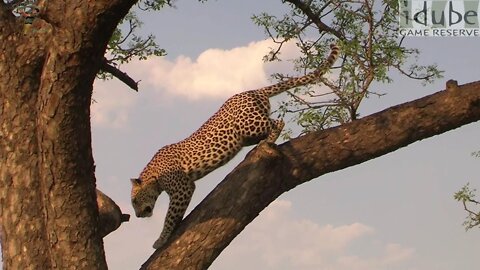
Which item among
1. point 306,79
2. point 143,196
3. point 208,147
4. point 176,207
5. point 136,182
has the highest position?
point 306,79

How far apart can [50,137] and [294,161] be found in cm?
221

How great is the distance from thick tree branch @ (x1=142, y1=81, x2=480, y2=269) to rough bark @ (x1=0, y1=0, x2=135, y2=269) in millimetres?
903

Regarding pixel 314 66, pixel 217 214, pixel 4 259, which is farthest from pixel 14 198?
pixel 314 66

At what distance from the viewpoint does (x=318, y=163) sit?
6.67m

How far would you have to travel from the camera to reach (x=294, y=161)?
6.59m

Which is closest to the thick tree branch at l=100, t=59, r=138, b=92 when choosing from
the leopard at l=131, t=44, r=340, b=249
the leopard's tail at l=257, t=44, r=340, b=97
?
the leopard at l=131, t=44, r=340, b=249

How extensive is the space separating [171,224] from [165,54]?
11.5 feet

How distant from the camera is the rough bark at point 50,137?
16.2 ft

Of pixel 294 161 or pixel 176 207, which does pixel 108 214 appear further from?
pixel 294 161

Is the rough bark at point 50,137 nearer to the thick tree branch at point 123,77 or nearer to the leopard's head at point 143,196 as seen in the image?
the leopard's head at point 143,196

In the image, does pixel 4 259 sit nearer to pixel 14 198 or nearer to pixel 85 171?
pixel 14 198

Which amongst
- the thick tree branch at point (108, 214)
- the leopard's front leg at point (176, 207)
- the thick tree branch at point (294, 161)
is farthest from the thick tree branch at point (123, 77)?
the thick tree branch at point (294, 161)

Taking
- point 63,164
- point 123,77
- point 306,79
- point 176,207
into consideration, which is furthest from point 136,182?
point 63,164

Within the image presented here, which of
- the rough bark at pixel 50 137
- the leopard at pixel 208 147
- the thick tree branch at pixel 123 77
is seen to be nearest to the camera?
the rough bark at pixel 50 137
